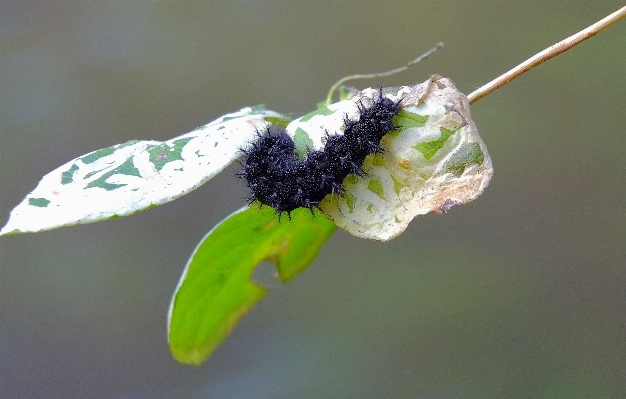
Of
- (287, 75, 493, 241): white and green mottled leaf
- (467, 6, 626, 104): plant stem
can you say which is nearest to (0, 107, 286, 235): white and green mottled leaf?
(287, 75, 493, 241): white and green mottled leaf

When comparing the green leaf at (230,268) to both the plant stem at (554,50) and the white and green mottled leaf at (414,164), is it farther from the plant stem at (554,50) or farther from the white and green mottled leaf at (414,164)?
the plant stem at (554,50)

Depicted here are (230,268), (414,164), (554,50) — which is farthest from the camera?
(230,268)

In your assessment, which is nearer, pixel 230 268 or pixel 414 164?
pixel 414 164

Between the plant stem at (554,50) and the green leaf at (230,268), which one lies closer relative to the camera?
the plant stem at (554,50)

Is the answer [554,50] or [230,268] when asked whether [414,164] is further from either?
[230,268]

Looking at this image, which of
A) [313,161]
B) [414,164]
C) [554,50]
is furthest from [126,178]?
[554,50]

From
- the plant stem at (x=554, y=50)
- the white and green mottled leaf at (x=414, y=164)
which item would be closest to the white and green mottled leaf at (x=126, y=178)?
the white and green mottled leaf at (x=414, y=164)
